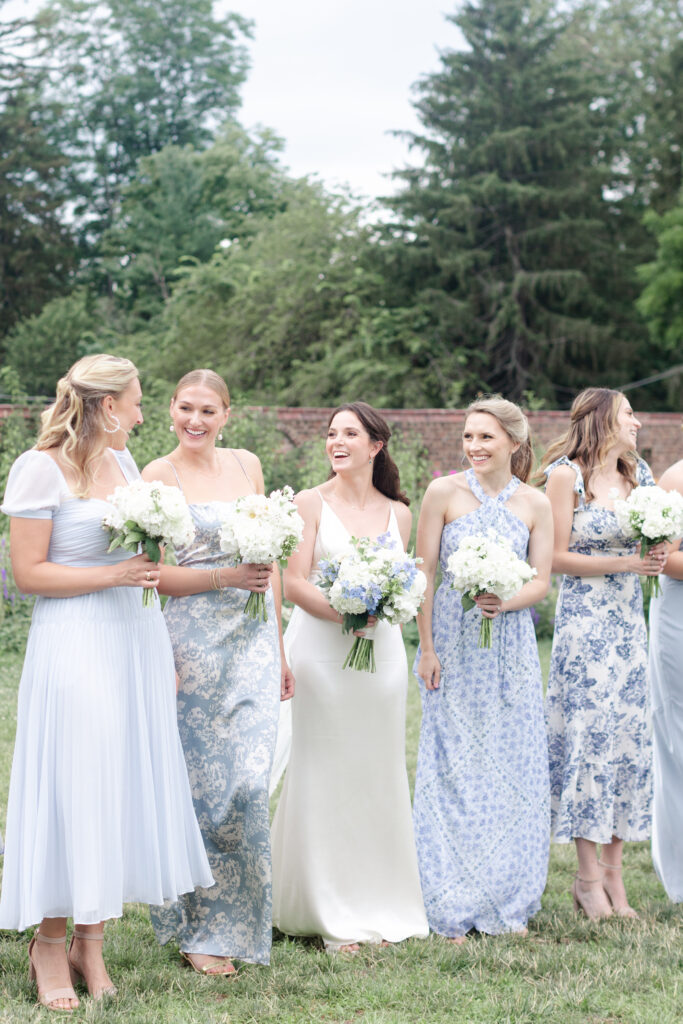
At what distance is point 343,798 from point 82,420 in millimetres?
2116

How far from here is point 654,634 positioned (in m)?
5.84

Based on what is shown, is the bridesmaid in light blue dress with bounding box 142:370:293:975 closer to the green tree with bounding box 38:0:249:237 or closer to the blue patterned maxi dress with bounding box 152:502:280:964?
the blue patterned maxi dress with bounding box 152:502:280:964

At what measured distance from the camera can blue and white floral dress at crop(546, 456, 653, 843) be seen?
17.8 feet

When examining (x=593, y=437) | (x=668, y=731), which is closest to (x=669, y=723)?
(x=668, y=731)

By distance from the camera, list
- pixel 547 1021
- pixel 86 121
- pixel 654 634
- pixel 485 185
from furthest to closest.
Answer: pixel 86 121
pixel 485 185
pixel 654 634
pixel 547 1021

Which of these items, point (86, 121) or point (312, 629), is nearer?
point (312, 629)

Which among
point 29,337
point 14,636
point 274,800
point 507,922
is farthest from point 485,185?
point 507,922

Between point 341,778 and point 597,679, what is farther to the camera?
point 597,679

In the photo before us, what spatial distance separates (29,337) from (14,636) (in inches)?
972

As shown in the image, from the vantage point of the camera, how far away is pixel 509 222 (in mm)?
27953

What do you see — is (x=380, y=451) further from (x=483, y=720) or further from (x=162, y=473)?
(x=483, y=720)

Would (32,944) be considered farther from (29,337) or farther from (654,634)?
(29,337)

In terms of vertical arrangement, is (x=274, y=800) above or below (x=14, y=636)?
below

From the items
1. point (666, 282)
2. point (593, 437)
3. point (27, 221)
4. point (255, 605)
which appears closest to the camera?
point (255, 605)
